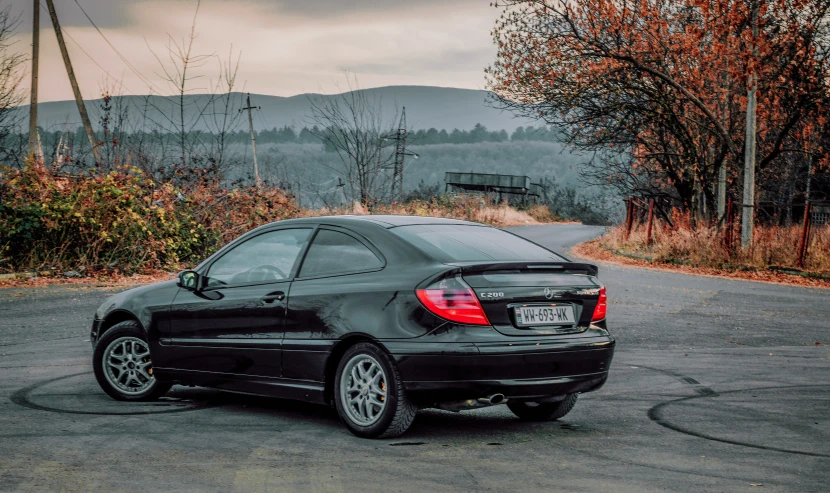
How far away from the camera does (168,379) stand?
7.36m

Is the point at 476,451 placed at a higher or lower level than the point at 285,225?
lower

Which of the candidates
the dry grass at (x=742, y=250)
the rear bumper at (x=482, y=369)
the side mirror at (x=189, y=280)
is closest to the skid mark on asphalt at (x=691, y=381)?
the rear bumper at (x=482, y=369)

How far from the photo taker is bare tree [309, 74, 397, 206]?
26.1 meters

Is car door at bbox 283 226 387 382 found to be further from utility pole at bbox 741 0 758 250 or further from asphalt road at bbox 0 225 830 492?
utility pole at bbox 741 0 758 250

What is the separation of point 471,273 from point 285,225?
5.88 ft

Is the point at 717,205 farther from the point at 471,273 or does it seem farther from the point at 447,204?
the point at 471,273

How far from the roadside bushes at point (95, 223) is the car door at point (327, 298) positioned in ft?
47.3

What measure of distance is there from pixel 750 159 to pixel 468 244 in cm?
2124

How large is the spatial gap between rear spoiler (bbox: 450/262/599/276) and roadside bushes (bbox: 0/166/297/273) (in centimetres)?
1534

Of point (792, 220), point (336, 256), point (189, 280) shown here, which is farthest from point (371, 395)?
point (792, 220)

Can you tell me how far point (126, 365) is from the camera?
7512 mm

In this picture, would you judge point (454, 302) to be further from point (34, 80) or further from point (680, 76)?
point (34, 80)

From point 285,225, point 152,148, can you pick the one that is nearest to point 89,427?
point 285,225

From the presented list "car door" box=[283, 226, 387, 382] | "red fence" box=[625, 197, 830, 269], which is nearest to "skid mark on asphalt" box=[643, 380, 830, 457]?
"car door" box=[283, 226, 387, 382]
